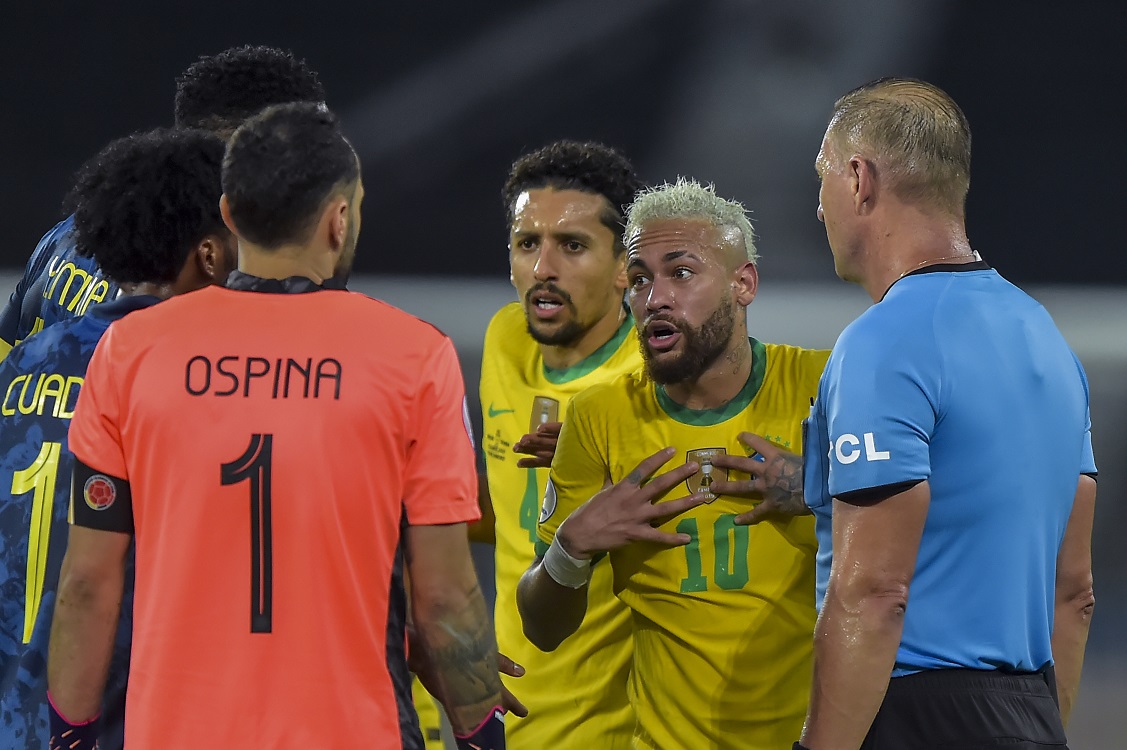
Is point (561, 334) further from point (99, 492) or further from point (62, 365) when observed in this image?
point (99, 492)

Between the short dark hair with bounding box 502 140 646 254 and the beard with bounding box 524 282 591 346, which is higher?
the short dark hair with bounding box 502 140 646 254

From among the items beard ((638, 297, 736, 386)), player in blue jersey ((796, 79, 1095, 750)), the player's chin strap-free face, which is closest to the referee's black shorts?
player in blue jersey ((796, 79, 1095, 750))

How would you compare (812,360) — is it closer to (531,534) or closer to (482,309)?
(531,534)

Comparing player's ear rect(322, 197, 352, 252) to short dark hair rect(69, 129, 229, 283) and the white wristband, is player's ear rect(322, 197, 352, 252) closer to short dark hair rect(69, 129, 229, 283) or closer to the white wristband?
short dark hair rect(69, 129, 229, 283)

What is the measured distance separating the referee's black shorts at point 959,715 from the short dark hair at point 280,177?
3.57 feet

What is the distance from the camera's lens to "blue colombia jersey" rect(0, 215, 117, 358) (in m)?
2.75

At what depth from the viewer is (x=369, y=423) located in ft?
5.85

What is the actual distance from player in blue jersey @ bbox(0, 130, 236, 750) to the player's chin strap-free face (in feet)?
2.35

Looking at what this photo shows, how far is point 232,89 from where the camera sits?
124 inches

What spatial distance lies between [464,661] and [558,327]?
1.60 m

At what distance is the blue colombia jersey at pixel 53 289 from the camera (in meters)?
2.75

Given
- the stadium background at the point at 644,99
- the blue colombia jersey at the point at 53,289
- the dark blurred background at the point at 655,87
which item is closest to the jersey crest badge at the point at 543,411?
the blue colombia jersey at the point at 53,289

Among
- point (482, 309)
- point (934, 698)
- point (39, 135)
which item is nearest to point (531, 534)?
point (934, 698)

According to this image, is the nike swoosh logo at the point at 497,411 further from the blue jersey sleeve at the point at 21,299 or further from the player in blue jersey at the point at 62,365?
the player in blue jersey at the point at 62,365
